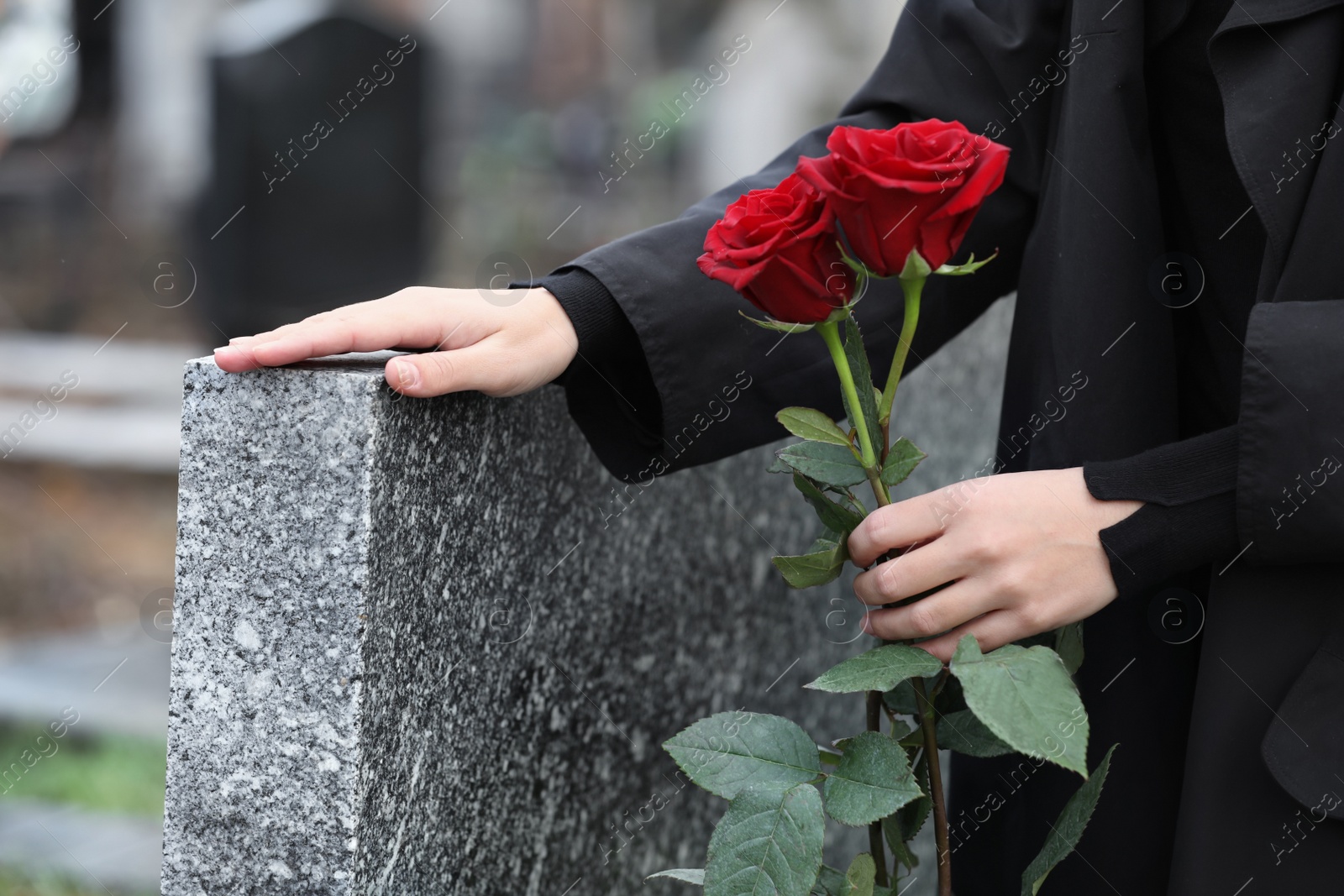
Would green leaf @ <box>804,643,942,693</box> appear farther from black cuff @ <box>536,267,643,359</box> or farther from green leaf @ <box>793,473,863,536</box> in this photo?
black cuff @ <box>536,267,643,359</box>

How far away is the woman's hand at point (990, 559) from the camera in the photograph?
93 cm

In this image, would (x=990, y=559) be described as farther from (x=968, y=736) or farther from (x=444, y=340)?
(x=444, y=340)

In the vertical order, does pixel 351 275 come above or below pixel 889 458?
above

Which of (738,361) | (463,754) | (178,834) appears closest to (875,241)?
(738,361)

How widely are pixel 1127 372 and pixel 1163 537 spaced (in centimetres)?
23

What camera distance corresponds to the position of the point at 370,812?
0.96 m

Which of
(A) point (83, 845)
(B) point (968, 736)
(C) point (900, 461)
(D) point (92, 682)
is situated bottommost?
(B) point (968, 736)

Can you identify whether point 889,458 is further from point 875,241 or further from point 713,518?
point 713,518

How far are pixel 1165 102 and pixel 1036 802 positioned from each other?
28.3 inches

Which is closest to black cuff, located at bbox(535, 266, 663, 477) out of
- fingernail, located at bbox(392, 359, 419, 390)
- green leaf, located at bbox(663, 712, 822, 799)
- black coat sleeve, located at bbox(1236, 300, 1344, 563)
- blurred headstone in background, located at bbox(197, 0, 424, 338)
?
fingernail, located at bbox(392, 359, 419, 390)

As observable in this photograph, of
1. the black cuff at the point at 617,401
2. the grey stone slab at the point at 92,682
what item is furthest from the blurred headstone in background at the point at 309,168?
the black cuff at the point at 617,401

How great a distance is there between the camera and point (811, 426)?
3.14ft

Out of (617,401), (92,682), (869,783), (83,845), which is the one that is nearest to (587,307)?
(617,401)

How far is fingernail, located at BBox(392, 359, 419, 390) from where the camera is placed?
93 cm
